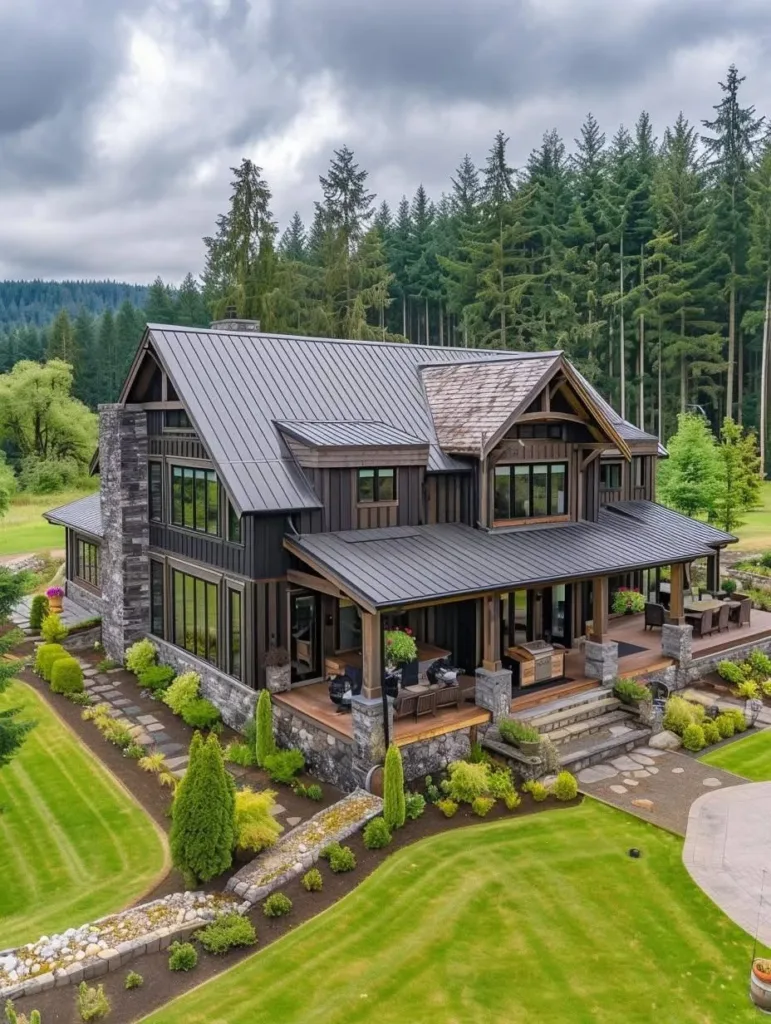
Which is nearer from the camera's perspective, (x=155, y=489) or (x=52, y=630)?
(x=155, y=489)

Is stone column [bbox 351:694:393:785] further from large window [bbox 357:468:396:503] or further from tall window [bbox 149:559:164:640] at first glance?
tall window [bbox 149:559:164:640]

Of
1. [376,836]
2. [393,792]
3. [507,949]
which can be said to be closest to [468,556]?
[393,792]

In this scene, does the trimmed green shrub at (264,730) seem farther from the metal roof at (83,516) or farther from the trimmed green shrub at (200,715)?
the metal roof at (83,516)

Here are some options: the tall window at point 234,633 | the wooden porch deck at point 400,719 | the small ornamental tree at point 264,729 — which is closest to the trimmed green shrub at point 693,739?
the wooden porch deck at point 400,719

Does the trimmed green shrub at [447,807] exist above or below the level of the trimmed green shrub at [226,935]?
above

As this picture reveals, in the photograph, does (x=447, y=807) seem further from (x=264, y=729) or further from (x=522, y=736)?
(x=264, y=729)

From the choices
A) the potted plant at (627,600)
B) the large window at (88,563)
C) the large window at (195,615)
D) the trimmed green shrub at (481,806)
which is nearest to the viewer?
the trimmed green shrub at (481,806)
